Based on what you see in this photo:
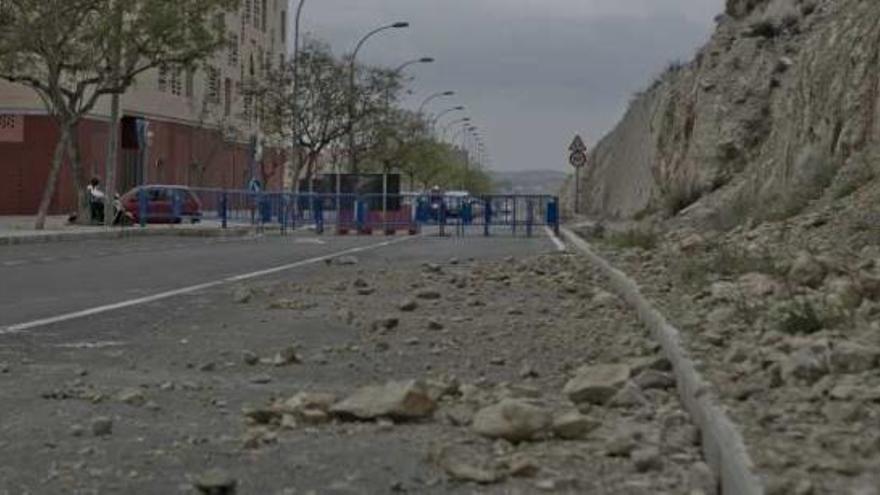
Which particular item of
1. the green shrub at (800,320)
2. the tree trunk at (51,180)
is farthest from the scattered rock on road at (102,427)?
the tree trunk at (51,180)

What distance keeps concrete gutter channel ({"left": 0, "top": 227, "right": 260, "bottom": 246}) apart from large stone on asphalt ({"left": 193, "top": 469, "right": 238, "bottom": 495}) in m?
25.8

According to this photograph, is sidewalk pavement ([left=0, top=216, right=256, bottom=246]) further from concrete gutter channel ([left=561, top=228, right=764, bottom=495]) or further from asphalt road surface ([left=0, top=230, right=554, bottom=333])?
concrete gutter channel ([left=561, top=228, right=764, bottom=495])

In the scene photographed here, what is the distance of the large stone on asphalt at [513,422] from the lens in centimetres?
638

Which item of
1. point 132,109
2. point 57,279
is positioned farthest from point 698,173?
point 132,109

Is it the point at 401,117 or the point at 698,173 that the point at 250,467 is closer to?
the point at 698,173

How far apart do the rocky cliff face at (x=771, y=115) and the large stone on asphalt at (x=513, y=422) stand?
1004 centimetres

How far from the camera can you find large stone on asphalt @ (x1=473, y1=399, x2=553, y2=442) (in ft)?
20.9

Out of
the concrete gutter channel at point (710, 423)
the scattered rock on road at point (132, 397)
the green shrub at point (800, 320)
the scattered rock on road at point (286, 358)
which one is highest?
the green shrub at point (800, 320)

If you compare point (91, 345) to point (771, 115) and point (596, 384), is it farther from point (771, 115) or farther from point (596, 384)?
point (771, 115)

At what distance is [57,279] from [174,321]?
6.36 meters

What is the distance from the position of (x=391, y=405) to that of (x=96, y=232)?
29531 mm

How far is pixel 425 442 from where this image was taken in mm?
6500

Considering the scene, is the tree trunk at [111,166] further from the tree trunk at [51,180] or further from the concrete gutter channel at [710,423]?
the concrete gutter channel at [710,423]

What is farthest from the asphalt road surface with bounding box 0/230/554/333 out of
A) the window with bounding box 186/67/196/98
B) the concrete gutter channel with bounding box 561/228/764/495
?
the window with bounding box 186/67/196/98
